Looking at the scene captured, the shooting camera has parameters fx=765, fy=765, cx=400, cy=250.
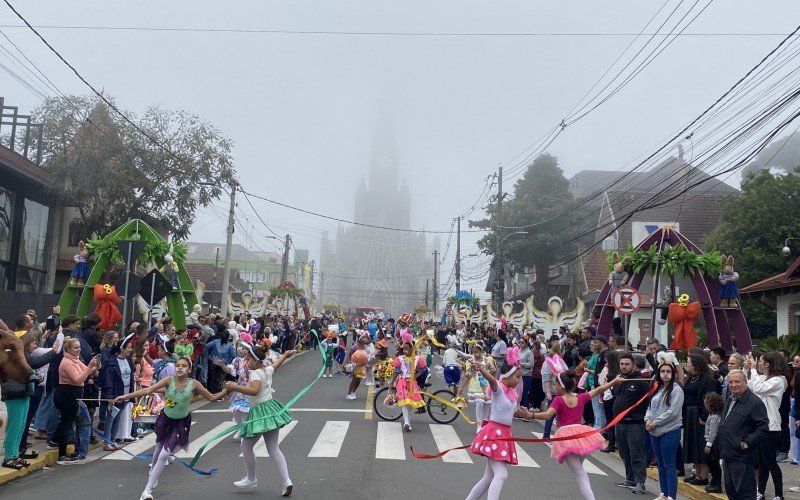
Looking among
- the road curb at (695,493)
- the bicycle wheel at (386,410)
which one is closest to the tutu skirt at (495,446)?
the road curb at (695,493)

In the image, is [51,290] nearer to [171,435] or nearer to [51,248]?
[51,248]

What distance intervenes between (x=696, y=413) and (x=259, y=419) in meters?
5.93

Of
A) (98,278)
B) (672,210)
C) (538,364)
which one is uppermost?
(672,210)

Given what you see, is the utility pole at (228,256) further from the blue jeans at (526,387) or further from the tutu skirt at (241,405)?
the tutu skirt at (241,405)

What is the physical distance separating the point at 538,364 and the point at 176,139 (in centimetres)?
2324

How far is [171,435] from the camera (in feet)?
29.6

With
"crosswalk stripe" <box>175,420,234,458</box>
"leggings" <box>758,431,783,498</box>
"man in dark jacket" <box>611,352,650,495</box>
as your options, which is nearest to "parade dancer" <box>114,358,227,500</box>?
"crosswalk stripe" <box>175,420,234,458</box>

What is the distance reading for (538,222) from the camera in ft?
199

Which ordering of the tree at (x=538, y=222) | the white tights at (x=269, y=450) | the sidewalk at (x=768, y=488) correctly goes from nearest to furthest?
the white tights at (x=269, y=450) → the sidewalk at (x=768, y=488) → the tree at (x=538, y=222)

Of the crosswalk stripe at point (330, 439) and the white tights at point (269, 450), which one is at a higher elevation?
the white tights at point (269, 450)

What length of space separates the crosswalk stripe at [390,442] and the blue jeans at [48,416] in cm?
491

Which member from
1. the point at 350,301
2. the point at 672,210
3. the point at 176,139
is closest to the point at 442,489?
the point at 176,139

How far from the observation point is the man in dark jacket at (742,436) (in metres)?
8.23

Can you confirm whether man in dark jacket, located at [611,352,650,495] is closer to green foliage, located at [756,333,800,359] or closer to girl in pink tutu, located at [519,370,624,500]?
girl in pink tutu, located at [519,370,624,500]
